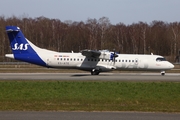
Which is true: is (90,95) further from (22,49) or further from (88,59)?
(22,49)

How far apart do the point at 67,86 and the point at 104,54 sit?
15.3 m

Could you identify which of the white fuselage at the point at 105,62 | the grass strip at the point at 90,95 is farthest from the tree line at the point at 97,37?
the grass strip at the point at 90,95

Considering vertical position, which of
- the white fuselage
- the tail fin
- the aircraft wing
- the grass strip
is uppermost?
the tail fin

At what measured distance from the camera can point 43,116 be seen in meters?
12.1

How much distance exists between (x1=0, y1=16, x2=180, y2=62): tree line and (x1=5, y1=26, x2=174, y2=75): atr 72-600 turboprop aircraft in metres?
54.2

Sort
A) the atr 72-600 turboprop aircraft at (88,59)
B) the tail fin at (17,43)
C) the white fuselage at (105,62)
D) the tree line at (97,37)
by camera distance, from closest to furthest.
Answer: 1. the white fuselage at (105,62)
2. the atr 72-600 turboprop aircraft at (88,59)
3. the tail fin at (17,43)
4. the tree line at (97,37)

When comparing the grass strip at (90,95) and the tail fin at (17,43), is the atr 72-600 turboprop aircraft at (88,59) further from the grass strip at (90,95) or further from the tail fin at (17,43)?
the grass strip at (90,95)

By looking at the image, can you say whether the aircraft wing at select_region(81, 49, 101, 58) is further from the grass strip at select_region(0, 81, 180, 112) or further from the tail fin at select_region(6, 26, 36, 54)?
the grass strip at select_region(0, 81, 180, 112)

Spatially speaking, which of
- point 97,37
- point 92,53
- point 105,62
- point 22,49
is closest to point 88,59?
point 92,53

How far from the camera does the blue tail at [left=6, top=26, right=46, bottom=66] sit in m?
39.5

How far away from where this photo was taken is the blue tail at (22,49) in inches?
1554

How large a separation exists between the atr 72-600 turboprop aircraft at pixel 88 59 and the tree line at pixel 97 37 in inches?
2136

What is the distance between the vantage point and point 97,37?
10225cm

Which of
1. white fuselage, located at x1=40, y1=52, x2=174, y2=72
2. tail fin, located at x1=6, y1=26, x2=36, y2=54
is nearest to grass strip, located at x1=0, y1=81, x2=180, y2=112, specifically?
white fuselage, located at x1=40, y1=52, x2=174, y2=72
